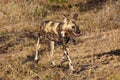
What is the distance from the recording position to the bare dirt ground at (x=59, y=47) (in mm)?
7973

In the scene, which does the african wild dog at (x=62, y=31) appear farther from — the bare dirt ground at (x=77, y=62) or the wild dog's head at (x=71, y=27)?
the bare dirt ground at (x=77, y=62)

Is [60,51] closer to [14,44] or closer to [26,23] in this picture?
[14,44]

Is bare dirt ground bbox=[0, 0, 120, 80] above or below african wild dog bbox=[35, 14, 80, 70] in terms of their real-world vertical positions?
below

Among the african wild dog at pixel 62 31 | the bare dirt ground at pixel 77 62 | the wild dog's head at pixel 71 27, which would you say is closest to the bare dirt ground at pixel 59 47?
the bare dirt ground at pixel 77 62

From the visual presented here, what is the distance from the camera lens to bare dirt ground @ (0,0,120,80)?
7.97m

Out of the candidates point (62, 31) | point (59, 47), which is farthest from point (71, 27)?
point (59, 47)

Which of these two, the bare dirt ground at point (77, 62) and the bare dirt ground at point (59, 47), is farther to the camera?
the bare dirt ground at point (59, 47)

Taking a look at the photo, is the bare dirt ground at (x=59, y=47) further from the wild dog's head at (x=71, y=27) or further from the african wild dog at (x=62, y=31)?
the wild dog's head at (x=71, y=27)

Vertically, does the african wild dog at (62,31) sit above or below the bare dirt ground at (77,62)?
above

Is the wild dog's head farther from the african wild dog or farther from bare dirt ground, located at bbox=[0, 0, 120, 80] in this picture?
bare dirt ground, located at bbox=[0, 0, 120, 80]

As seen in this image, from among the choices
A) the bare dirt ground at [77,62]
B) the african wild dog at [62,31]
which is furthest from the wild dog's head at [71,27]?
the bare dirt ground at [77,62]

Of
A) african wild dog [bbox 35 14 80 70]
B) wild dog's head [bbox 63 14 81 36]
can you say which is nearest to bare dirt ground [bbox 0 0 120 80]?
african wild dog [bbox 35 14 80 70]

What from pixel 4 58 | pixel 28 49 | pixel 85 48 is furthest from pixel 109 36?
pixel 4 58

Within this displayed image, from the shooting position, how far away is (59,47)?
32.4ft
